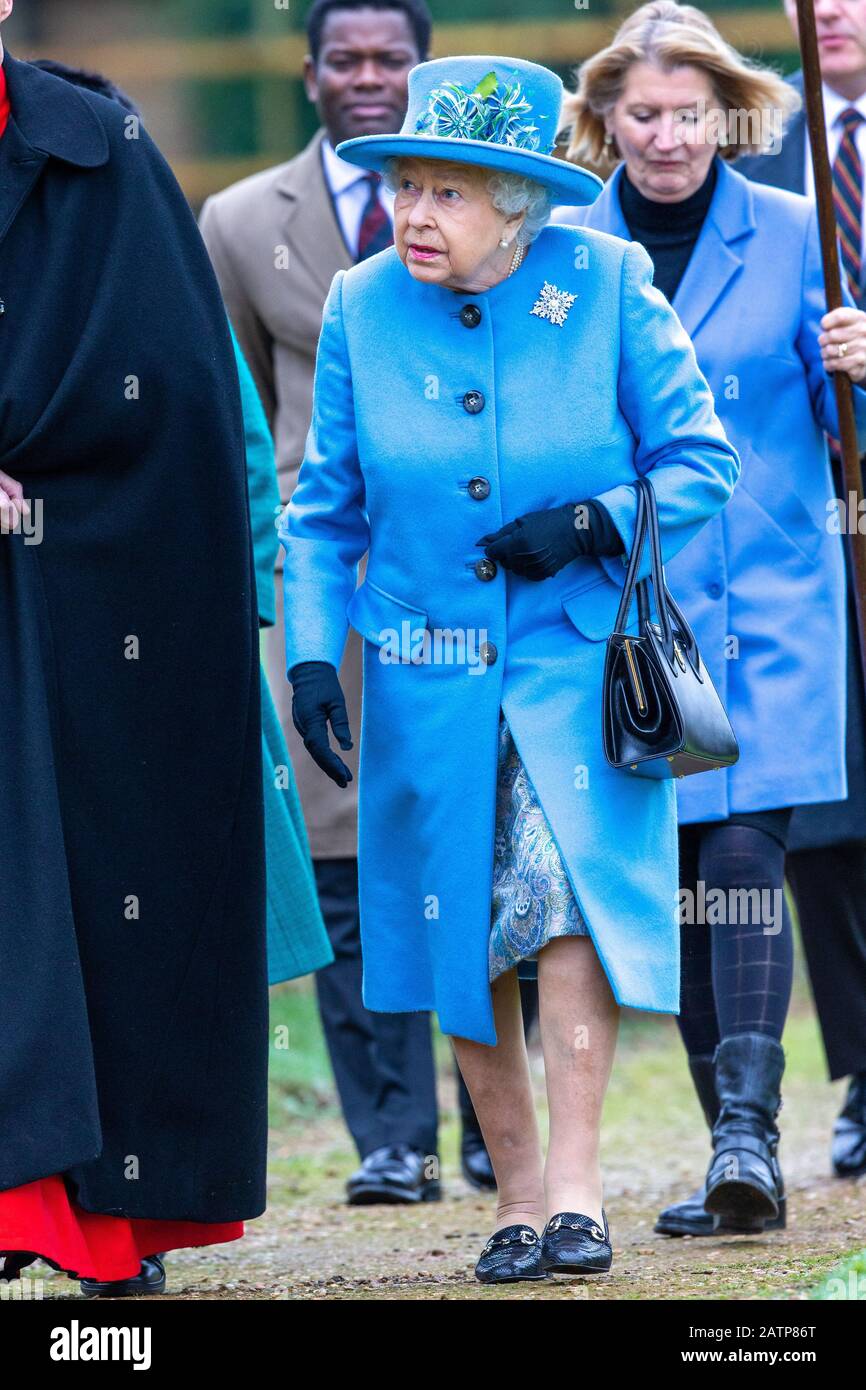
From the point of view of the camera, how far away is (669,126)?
558cm

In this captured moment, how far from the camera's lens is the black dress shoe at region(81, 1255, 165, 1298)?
479 cm

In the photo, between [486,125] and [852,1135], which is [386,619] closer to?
[486,125]

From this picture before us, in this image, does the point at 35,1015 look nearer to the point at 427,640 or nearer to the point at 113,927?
the point at 113,927

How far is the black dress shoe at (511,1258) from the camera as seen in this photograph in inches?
181

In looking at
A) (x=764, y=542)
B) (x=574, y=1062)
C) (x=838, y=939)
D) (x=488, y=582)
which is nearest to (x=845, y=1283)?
(x=574, y=1062)

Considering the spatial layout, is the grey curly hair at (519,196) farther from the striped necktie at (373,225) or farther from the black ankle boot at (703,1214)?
the striped necktie at (373,225)

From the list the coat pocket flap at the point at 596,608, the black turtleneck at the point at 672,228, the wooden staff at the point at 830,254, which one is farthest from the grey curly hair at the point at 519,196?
the black turtleneck at the point at 672,228

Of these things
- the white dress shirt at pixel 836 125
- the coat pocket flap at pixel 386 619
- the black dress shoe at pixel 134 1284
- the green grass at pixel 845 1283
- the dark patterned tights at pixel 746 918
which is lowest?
the black dress shoe at pixel 134 1284

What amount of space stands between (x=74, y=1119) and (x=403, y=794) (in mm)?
792

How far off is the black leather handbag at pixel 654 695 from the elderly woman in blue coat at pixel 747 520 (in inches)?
36.5

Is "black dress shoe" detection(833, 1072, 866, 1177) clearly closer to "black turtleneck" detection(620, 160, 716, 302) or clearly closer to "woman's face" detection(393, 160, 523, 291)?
"black turtleneck" detection(620, 160, 716, 302)

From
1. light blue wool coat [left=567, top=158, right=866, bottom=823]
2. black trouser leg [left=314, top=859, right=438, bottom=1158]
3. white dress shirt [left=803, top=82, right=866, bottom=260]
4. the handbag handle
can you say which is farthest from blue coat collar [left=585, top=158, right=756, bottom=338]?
black trouser leg [left=314, top=859, right=438, bottom=1158]

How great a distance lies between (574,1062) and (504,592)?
0.78 meters
